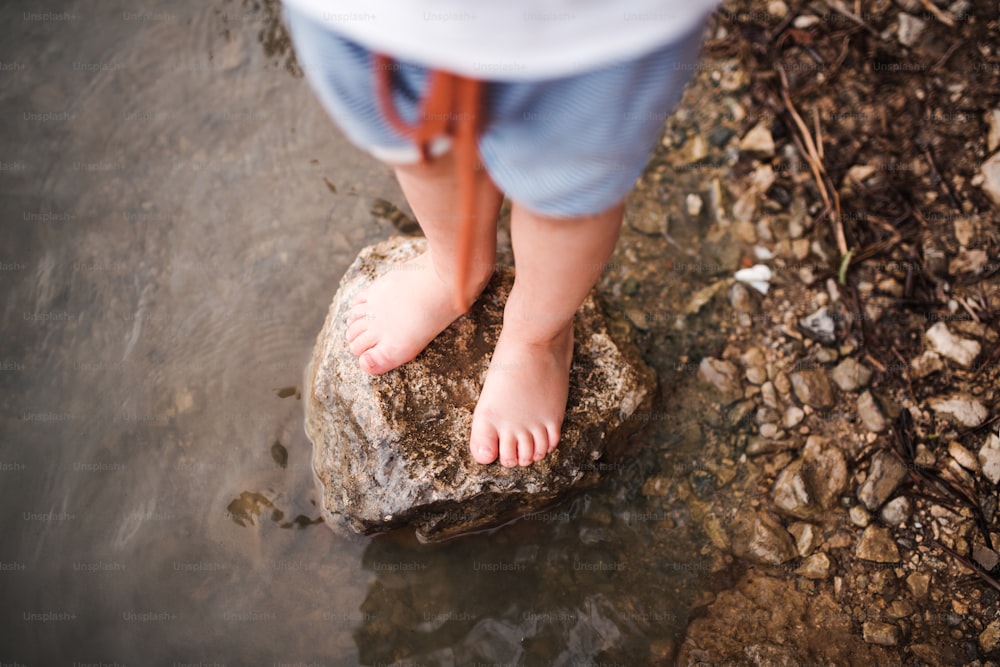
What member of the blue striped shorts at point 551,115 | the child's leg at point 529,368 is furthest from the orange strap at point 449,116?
the child's leg at point 529,368

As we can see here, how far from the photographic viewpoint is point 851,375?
166cm

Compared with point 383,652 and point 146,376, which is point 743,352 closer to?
point 383,652

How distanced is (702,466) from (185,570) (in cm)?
122

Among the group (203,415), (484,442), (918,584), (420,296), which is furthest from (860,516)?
(203,415)

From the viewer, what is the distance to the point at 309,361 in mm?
1697

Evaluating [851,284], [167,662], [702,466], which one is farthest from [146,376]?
[851,284]

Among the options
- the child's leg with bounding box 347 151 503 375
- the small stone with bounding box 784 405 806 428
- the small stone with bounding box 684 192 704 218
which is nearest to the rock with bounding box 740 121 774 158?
the small stone with bounding box 684 192 704 218

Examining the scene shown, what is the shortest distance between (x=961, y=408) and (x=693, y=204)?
0.82 metres

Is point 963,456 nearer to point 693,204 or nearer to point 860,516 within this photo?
point 860,516

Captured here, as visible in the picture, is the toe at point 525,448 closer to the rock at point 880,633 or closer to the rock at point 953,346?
the rock at point 880,633

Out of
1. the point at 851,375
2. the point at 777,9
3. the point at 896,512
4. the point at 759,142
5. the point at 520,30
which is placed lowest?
the point at 896,512

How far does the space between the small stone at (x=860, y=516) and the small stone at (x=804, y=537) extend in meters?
0.10

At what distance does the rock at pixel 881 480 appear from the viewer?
154 centimetres

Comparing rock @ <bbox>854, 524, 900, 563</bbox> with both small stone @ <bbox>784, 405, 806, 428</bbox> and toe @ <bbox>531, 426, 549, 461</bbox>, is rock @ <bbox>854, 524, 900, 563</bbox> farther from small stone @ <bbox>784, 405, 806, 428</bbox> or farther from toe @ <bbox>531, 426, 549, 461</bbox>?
toe @ <bbox>531, 426, 549, 461</bbox>
